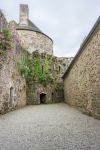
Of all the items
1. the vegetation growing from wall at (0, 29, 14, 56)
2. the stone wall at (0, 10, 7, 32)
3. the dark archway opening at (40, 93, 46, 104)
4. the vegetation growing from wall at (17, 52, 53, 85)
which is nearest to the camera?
the vegetation growing from wall at (0, 29, 14, 56)

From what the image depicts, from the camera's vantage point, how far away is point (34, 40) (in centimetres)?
2678

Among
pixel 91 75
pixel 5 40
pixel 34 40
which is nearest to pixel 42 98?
pixel 34 40

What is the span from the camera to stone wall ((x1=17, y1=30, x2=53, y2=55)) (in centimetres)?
2630

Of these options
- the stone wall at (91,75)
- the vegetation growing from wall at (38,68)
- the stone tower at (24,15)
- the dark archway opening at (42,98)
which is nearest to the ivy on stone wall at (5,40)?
the stone wall at (91,75)

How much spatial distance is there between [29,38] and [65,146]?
22727 millimetres

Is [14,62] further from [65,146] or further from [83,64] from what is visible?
[65,146]

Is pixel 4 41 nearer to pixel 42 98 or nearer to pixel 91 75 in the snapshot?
pixel 91 75

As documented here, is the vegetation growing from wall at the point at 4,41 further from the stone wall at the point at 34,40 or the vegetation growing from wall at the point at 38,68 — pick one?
the stone wall at the point at 34,40

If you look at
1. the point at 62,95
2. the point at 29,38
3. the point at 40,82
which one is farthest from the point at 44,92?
the point at 29,38

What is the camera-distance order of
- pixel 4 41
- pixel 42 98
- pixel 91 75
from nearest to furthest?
pixel 91 75 → pixel 4 41 → pixel 42 98

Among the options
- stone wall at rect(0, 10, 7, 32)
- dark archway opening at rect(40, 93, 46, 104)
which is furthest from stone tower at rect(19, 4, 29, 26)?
stone wall at rect(0, 10, 7, 32)

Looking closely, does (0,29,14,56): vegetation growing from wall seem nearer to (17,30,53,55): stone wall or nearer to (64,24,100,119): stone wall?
(64,24,100,119): stone wall

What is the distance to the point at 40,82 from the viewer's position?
70.6 ft

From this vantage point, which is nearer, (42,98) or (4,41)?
(4,41)
